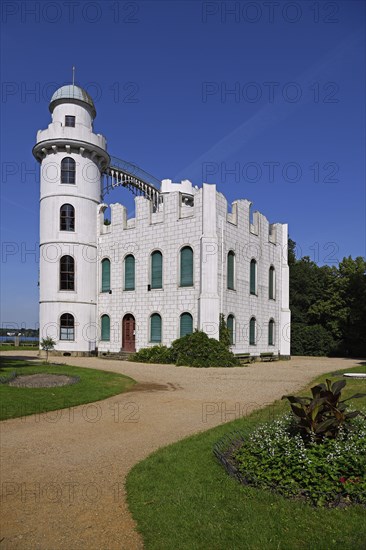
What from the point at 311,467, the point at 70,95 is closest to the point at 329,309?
the point at 70,95

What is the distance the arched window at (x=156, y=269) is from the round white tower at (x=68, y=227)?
5.73 meters

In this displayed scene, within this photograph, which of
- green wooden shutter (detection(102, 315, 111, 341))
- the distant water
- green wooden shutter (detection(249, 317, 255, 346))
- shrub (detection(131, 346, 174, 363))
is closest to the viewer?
shrub (detection(131, 346, 174, 363))

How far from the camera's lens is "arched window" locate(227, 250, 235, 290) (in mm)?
29062

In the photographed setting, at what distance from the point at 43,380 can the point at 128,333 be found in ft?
54.5

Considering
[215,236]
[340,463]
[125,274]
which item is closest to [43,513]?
[340,463]

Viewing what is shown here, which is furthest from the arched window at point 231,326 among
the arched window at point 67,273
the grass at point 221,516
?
the grass at point 221,516

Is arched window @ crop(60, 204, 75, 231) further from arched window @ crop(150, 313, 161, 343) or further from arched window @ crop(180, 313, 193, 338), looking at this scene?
arched window @ crop(180, 313, 193, 338)

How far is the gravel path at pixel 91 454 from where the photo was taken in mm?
4773

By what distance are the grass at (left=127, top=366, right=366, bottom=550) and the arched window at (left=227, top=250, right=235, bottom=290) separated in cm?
2283

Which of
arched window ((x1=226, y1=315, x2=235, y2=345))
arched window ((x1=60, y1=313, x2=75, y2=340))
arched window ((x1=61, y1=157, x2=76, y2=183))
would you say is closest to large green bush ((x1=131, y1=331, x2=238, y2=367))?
arched window ((x1=226, y1=315, x2=235, y2=345))

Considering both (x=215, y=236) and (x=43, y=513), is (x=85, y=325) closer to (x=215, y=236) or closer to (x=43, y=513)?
(x=215, y=236)

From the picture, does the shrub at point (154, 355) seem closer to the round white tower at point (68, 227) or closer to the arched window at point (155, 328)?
the arched window at point (155, 328)

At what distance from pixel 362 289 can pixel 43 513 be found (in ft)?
119

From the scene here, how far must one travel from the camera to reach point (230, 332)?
2834 cm
